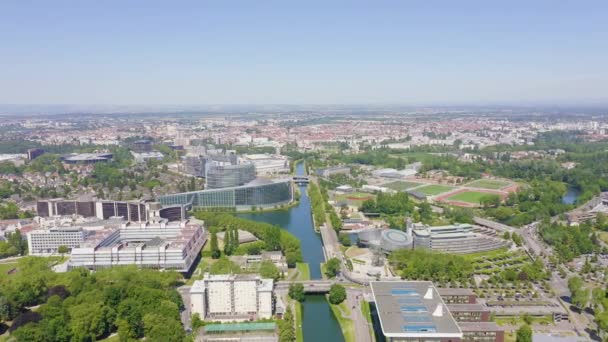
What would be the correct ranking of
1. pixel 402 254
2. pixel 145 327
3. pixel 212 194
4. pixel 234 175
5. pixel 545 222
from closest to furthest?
pixel 145 327 < pixel 402 254 < pixel 545 222 < pixel 212 194 < pixel 234 175

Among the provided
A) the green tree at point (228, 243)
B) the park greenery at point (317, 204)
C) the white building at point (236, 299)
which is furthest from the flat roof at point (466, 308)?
the park greenery at point (317, 204)

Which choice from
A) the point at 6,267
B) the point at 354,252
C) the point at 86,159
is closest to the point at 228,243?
the point at 354,252

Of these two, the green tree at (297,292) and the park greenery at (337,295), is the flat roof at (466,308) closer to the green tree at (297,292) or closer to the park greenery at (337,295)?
the park greenery at (337,295)

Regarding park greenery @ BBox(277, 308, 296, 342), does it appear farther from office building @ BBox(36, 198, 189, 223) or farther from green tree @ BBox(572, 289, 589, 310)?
office building @ BBox(36, 198, 189, 223)

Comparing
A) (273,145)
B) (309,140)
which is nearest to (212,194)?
(273,145)

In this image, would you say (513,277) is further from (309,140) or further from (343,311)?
(309,140)

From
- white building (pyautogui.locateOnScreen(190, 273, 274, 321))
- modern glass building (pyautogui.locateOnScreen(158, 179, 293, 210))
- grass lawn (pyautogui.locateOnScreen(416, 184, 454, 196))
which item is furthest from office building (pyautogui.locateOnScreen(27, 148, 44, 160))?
white building (pyautogui.locateOnScreen(190, 273, 274, 321))

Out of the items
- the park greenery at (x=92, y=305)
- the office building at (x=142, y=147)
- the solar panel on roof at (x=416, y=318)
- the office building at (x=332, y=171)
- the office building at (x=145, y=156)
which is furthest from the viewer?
the office building at (x=142, y=147)
